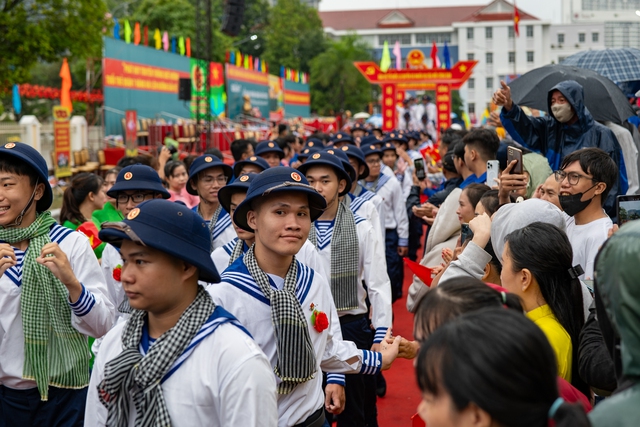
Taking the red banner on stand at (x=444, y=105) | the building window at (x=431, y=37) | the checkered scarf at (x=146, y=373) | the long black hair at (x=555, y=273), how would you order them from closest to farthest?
the checkered scarf at (x=146, y=373), the long black hair at (x=555, y=273), the red banner on stand at (x=444, y=105), the building window at (x=431, y=37)

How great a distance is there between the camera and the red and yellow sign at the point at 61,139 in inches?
669

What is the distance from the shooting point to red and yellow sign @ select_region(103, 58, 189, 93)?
75.5ft

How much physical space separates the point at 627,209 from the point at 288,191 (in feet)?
5.27

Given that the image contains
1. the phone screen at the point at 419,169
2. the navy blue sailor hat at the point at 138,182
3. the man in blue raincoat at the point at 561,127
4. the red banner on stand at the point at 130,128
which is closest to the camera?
the navy blue sailor hat at the point at 138,182

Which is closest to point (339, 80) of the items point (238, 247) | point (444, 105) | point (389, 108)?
point (444, 105)

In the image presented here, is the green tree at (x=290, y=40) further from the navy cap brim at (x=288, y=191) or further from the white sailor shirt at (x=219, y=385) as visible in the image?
the white sailor shirt at (x=219, y=385)

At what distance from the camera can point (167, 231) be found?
2.59 m

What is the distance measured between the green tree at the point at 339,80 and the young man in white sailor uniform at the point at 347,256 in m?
53.3

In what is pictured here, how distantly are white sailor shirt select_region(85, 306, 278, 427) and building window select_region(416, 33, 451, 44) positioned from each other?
352 feet

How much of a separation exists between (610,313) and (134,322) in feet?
5.26

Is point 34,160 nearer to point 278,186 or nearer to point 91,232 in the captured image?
point 278,186

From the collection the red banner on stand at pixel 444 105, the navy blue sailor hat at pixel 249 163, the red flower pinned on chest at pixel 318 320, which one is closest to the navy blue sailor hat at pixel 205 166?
the navy blue sailor hat at pixel 249 163

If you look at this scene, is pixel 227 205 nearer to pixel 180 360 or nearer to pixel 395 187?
pixel 180 360

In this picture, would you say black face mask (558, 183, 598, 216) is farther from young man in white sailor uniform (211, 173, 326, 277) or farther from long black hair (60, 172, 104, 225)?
long black hair (60, 172, 104, 225)
